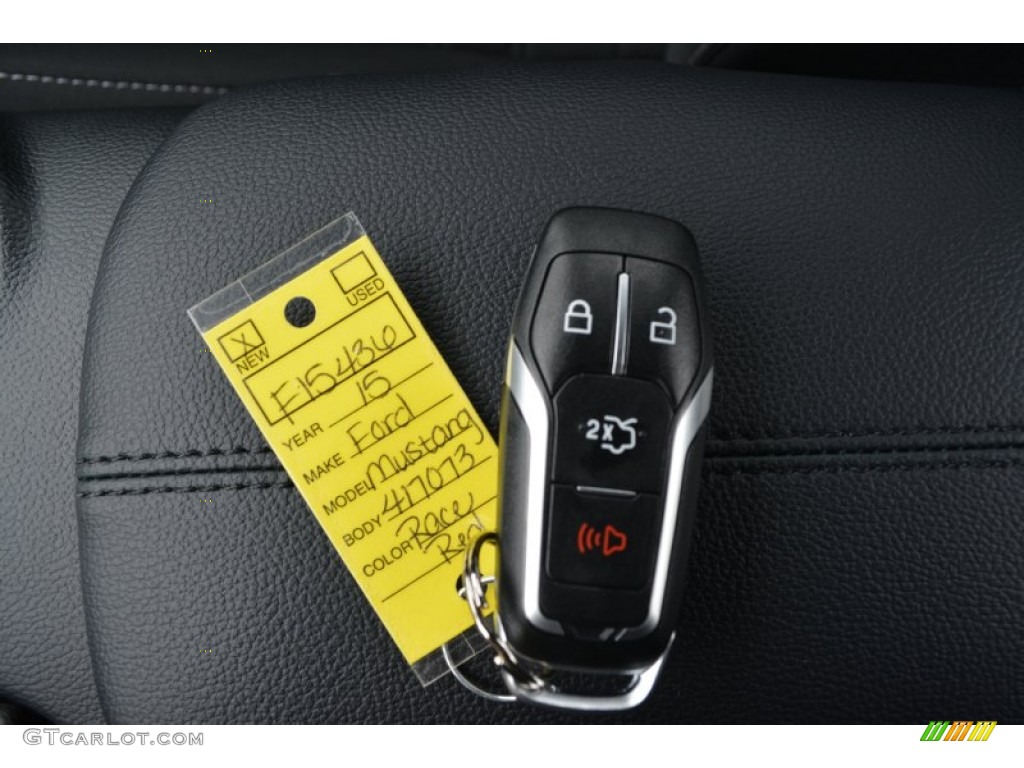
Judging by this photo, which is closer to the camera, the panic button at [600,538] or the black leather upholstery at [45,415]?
the panic button at [600,538]

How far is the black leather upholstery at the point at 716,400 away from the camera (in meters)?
0.58

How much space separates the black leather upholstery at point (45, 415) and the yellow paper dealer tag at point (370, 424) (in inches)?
6.1

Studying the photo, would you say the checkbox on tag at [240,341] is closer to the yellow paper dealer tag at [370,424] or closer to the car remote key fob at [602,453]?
the yellow paper dealer tag at [370,424]

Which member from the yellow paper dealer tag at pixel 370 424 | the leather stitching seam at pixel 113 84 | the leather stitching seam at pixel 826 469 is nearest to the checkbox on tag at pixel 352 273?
the yellow paper dealer tag at pixel 370 424

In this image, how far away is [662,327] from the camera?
0.50 m

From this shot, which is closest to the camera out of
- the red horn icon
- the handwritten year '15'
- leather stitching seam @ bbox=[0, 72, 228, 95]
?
the red horn icon

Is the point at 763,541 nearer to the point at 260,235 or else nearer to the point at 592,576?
the point at 592,576

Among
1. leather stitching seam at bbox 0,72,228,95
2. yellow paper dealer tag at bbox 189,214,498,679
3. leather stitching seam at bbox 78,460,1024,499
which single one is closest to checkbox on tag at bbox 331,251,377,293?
yellow paper dealer tag at bbox 189,214,498,679

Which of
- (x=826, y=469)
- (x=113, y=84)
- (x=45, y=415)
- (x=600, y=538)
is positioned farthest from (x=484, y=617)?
(x=113, y=84)

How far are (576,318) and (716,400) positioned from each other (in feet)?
0.45

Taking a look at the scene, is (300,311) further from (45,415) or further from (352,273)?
(45,415)

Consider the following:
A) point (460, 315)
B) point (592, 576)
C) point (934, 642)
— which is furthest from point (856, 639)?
point (460, 315)

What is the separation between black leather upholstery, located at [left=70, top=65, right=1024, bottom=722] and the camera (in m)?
0.58

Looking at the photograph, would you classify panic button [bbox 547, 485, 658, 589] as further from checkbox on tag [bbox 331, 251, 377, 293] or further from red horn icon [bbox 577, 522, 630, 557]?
checkbox on tag [bbox 331, 251, 377, 293]
